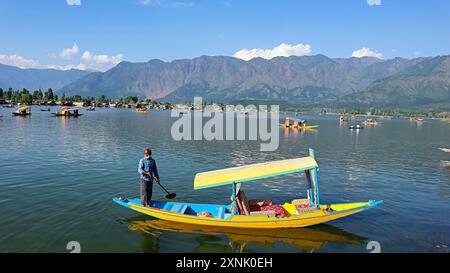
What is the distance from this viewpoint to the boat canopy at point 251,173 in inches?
711

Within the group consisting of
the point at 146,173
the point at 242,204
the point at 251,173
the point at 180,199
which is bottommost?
the point at 180,199

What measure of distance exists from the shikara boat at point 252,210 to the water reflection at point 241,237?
40 cm

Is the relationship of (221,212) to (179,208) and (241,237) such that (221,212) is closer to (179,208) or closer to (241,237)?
(241,237)

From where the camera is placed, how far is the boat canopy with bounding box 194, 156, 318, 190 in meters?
18.0

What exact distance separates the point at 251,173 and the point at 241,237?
12.3ft

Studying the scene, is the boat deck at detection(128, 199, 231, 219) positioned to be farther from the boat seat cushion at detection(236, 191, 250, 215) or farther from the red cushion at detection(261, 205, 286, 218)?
the red cushion at detection(261, 205, 286, 218)

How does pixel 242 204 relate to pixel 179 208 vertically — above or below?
above

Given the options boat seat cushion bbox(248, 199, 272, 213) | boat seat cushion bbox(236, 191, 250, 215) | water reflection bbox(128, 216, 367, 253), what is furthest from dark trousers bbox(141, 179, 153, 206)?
boat seat cushion bbox(248, 199, 272, 213)

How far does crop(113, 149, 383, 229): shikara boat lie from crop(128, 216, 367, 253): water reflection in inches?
15.9

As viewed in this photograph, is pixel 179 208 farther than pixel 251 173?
Yes

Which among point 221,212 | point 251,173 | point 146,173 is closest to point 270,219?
point 251,173

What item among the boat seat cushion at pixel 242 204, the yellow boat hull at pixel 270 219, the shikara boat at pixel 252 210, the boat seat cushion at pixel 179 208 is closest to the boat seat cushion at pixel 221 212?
the shikara boat at pixel 252 210

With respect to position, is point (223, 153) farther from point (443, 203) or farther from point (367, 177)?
point (443, 203)

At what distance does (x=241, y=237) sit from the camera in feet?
57.9
